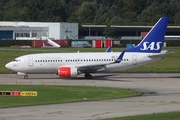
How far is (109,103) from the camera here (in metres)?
39.3

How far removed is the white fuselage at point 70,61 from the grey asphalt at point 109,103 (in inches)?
45.8

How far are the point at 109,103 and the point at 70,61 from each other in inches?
782

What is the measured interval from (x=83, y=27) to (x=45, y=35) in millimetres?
23210

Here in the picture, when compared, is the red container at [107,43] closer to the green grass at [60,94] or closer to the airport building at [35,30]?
the airport building at [35,30]

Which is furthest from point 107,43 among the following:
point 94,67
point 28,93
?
point 28,93

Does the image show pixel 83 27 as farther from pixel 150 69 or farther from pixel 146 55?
pixel 146 55

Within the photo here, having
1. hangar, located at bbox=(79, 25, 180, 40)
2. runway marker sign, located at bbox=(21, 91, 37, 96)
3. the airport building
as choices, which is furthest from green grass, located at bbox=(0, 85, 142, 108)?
hangar, located at bbox=(79, 25, 180, 40)

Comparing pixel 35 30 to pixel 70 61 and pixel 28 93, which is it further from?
pixel 28 93

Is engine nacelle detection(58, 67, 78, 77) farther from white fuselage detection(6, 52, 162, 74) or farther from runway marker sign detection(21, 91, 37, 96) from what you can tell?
runway marker sign detection(21, 91, 37, 96)

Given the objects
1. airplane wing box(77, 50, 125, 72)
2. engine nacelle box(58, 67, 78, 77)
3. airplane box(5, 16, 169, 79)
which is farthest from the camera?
airplane box(5, 16, 169, 79)

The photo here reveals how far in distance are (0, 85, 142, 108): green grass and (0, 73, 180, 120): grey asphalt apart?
1681mm

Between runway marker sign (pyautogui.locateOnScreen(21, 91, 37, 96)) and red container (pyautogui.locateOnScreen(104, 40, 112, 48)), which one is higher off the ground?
red container (pyautogui.locateOnScreen(104, 40, 112, 48))

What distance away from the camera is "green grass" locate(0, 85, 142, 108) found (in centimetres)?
4000

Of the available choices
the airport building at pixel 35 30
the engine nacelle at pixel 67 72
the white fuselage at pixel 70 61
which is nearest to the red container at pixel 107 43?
the airport building at pixel 35 30
